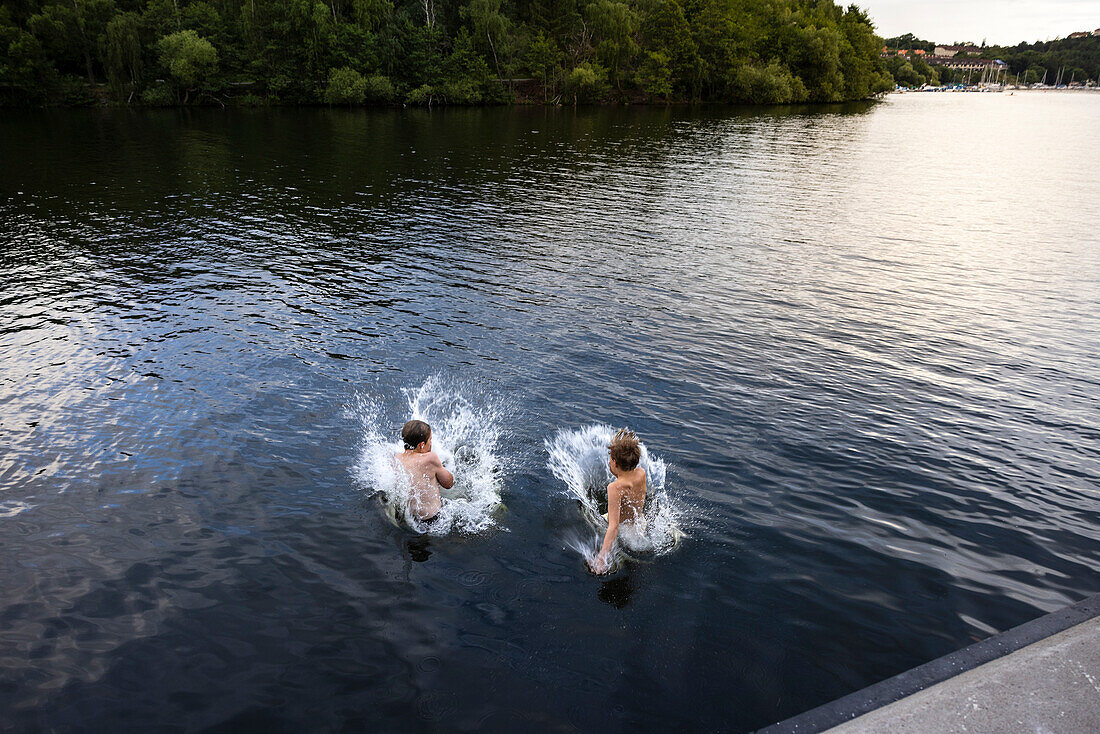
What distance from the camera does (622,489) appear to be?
8.46 meters

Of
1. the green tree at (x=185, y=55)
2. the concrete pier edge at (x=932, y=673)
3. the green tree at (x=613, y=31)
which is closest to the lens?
the concrete pier edge at (x=932, y=673)

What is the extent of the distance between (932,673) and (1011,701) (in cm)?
100

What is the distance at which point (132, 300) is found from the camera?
61.2 ft

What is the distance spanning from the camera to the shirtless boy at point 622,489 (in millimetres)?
8391

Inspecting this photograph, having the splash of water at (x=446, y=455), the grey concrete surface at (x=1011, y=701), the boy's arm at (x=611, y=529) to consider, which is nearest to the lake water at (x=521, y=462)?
the splash of water at (x=446, y=455)

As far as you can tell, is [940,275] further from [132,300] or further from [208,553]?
[132,300]

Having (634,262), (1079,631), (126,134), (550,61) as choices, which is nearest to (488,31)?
(550,61)

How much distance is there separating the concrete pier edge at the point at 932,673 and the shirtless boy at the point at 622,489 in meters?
3.14

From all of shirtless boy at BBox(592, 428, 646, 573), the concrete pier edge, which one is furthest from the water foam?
the concrete pier edge

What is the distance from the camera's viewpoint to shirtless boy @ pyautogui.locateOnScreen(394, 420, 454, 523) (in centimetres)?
895

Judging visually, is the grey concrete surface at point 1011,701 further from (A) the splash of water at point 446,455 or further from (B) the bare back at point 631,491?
(A) the splash of water at point 446,455

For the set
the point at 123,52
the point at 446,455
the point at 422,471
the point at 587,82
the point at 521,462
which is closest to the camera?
the point at 422,471

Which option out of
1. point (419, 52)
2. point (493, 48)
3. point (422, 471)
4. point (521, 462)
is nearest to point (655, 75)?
point (493, 48)

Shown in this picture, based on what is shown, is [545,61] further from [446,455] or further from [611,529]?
[611,529]
